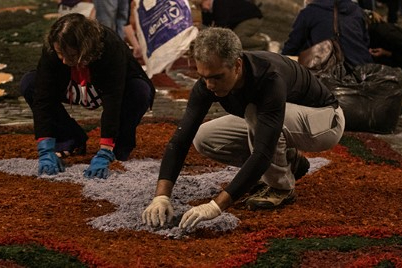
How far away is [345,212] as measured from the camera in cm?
451

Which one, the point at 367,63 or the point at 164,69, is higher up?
the point at 367,63

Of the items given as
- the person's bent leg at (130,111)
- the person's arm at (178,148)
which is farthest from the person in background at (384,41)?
the person's arm at (178,148)

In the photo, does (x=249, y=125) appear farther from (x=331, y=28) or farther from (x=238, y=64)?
(x=331, y=28)

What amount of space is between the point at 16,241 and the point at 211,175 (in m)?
1.67

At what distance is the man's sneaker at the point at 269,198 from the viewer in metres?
4.49

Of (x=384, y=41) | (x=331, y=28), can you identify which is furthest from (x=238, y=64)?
(x=384, y=41)

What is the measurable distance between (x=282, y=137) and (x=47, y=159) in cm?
149

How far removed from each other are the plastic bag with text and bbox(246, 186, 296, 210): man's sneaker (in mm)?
4236

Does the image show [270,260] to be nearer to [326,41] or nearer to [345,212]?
[345,212]

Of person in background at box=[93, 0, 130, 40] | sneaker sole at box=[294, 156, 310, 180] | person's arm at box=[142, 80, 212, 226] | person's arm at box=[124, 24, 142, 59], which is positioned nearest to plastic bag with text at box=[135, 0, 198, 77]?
person in background at box=[93, 0, 130, 40]

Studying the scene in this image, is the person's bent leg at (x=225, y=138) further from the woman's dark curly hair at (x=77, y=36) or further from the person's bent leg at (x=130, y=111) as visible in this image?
the person's bent leg at (x=130, y=111)

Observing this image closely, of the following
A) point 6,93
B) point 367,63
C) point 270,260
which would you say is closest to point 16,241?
point 270,260

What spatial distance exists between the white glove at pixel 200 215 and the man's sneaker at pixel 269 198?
654 millimetres

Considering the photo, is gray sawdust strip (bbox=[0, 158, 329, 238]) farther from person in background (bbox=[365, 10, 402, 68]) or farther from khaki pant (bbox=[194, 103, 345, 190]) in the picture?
person in background (bbox=[365, 10, 402, 68])
